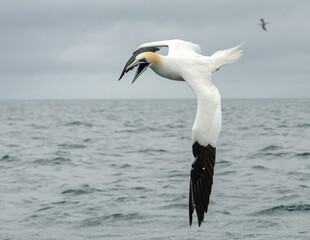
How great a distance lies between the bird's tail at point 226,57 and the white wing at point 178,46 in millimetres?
729

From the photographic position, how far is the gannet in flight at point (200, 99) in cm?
776

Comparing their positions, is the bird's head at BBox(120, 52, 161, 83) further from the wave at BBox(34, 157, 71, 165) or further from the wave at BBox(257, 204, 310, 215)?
the wave at BBox(34, 157, 71, 165)

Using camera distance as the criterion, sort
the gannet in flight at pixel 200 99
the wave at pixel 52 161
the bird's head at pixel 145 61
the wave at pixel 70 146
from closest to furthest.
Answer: the gannet in flight at pixel 200 99 < the bird's head at pixel 145 61 < the wave at pixel 52 161 < the wave at pixel 70 146

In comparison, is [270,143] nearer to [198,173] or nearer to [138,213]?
[138,213]

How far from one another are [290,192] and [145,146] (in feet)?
38.9

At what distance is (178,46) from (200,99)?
2.18 meters

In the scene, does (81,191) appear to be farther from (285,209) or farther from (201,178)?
(201,178)

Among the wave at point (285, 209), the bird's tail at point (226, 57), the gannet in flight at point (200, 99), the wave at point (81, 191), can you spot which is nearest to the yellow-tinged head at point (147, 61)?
the gannet in flight at point (200, 99)

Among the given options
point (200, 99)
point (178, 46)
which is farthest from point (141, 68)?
point (178, 46)

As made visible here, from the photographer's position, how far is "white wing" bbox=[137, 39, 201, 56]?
9.28 meters

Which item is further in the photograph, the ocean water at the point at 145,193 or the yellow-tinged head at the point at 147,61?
the ocean water at the point at 145,193

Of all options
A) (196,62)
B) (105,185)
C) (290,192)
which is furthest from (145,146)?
(196,62)

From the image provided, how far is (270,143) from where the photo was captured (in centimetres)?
2542

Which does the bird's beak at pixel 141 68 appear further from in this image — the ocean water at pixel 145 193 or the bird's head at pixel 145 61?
the ocean water at pixel 145 193
